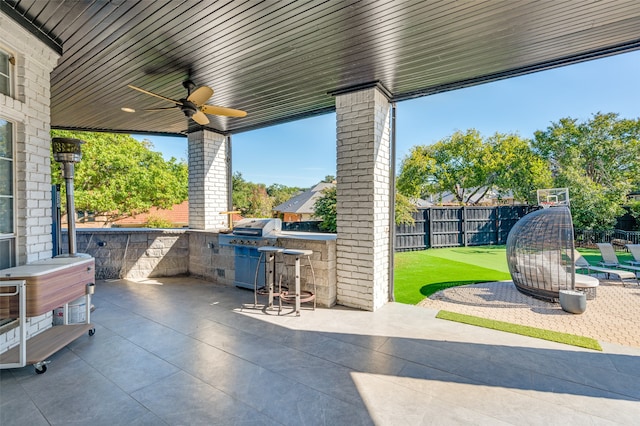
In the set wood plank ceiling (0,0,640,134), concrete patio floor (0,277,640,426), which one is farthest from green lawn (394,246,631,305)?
wood plank ceiling (0,0,640,134)

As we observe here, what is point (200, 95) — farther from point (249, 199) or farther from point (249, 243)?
point (249, 199)

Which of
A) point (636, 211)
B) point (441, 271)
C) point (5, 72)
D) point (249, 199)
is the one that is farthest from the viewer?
point (249, 199)

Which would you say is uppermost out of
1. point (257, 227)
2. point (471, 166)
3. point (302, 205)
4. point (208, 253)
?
point (471, 166)

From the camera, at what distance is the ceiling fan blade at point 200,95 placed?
3.30 metres

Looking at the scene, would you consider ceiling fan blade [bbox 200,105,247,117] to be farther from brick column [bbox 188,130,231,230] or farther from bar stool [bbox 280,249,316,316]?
brick column [bbox 188,130,231,230]

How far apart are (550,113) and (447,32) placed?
46.5 feet

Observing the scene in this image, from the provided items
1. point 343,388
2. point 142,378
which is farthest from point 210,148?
point 343,388

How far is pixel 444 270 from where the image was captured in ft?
22.4

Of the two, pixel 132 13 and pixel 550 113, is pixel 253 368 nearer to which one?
pixel 132 13

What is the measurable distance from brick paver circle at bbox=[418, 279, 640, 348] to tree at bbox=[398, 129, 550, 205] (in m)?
9.08

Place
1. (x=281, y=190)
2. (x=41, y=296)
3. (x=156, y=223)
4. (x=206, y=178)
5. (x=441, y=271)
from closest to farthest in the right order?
1. (x=41, y=296)
2. (x=206, y=178)
3. (x=441, y=271)
4. (x=156, y=223)
5. (x=281, y=190)

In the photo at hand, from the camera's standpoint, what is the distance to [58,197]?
13.1 ft

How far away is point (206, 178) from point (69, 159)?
2.75 metres

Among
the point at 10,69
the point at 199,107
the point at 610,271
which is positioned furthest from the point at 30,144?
the point at 610,271
